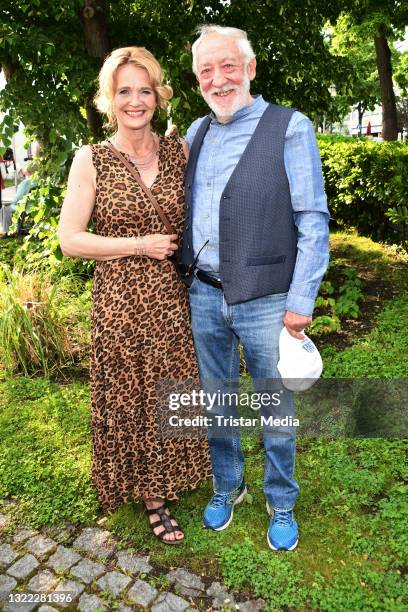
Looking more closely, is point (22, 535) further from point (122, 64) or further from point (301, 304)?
point (122, 64)

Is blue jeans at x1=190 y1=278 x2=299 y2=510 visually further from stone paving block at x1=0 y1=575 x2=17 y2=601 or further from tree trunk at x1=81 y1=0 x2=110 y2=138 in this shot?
tree trunk at x1=81 y1=0 x2=110 y2=138

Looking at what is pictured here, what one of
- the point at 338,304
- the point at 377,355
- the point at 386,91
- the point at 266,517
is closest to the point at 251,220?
the point at 266,517

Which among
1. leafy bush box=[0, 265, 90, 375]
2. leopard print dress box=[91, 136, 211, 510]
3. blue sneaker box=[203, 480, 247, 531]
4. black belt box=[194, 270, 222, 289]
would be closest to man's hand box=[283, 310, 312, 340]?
black belt box=[194, 270, 222, 289]

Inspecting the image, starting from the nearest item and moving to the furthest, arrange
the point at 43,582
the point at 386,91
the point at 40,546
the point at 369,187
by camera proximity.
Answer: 1. the point at 43,582
2. the point at 40,546
3. the point at 369,187
4. the point at 386,91

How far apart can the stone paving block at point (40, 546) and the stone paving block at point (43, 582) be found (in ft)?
0.44

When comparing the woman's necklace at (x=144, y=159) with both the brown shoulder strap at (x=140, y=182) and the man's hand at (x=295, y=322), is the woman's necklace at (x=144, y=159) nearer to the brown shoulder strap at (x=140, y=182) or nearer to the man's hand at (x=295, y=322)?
the brown shoulder strap at (x=140, y=182)

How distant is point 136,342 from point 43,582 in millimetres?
1261

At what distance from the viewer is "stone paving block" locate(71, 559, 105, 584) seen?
9.16ft

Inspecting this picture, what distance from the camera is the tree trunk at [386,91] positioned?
43.7 ft

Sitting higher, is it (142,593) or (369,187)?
(369,187)

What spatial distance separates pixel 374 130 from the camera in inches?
1843

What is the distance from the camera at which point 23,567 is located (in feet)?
9.47

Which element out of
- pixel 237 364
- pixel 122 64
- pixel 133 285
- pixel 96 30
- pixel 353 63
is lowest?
pixel 237 364

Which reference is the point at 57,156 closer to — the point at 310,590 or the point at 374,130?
the point at 310,590
